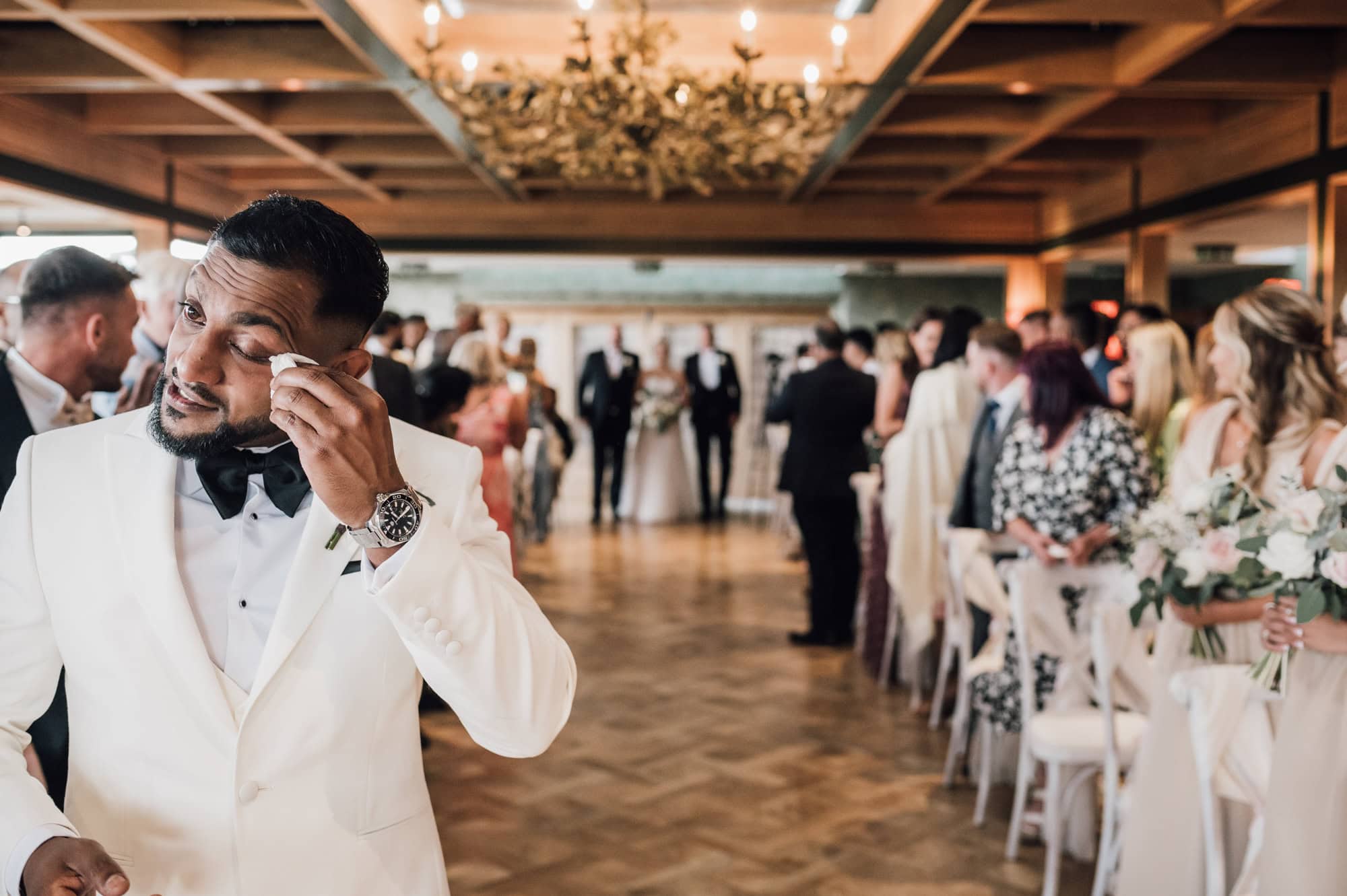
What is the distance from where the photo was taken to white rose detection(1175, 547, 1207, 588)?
2.90m

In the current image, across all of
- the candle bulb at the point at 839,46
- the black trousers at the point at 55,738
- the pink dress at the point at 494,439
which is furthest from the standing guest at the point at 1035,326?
the black trousers at the point at 55,738

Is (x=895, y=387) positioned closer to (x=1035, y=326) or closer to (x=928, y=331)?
(x=928, y=331)

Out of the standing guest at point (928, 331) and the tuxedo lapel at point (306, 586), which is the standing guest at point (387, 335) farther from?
the tuxedo lapel at point (306, 586)

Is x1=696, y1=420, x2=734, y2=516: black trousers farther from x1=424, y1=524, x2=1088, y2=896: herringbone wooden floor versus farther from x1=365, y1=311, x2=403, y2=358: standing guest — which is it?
x1=365, y1=311, x2=403, y2=358: standing guest

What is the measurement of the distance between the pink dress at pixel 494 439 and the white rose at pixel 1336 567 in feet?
12.2

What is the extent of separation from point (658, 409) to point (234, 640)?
37.5 ft

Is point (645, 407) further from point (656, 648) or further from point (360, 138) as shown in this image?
point (656, 648)

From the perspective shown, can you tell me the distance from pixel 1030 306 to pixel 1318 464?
836 centimetres

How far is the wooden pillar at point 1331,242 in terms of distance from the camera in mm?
6035

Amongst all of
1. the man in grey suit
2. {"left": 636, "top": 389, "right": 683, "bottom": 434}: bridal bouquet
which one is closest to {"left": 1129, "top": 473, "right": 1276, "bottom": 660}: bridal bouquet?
the man in grey suit

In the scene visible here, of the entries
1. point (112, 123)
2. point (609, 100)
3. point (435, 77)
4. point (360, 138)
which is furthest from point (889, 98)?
point (112, 123)

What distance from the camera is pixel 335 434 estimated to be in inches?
45.5

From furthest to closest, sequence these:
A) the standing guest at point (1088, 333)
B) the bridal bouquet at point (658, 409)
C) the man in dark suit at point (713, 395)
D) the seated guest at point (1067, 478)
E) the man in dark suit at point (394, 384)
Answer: the man in dark suit at point (713, 395)
the bridal bouquet at point (658, 409)
the standing guest at point (1088, 333)
the man in dark suit at point (394, 384)
the seated guest at point (1067, 478)

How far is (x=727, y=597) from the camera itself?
846cm
